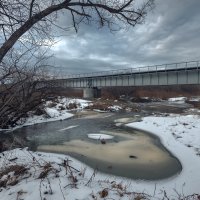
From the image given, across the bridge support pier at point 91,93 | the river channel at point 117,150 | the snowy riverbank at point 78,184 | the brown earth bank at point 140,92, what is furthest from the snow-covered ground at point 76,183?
the brown earth bank at point 140,92

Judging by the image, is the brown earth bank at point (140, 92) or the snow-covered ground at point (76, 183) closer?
the snow-covered ground at point (76, 183)

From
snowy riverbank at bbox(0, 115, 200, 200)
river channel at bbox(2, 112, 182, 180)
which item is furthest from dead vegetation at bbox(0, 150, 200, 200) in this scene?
river channel at bbox(2, 112, 182, 180)

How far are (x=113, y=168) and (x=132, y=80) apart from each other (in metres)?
43.5

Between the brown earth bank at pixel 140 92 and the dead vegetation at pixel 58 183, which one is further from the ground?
the brown earth bank at pixel 140 92

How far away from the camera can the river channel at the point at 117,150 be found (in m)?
10.5

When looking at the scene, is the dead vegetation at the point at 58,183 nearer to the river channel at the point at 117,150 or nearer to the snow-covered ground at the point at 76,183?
the snow-covered ground at the point at 76,183

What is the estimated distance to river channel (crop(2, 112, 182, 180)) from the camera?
10486 millimetres

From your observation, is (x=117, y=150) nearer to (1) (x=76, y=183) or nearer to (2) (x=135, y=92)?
(1) (x=76, y=183)

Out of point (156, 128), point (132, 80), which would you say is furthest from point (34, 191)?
point (132, 80)

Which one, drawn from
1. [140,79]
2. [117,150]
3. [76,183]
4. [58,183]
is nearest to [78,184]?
[76,183]

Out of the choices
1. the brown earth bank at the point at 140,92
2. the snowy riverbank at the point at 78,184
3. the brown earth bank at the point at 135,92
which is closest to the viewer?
the snowy riverbank at the point at 78,184

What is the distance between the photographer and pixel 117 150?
44.1 feet

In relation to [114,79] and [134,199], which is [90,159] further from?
[114,79]

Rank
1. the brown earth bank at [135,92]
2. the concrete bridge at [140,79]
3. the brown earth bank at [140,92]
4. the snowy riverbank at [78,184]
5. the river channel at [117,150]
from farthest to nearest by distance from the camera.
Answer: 1. the brown earth bank at [140,92]
2. the brown earth bank at [135,92]
3. the concrete bridge at [140,79]
4. the river channel at [117,150]
5. the snowy riverbank at [78,184]
